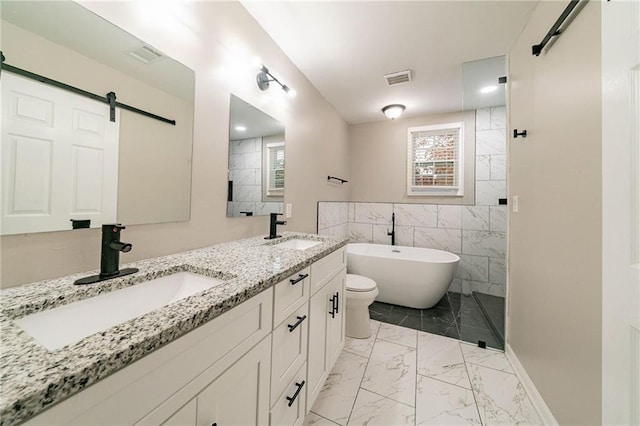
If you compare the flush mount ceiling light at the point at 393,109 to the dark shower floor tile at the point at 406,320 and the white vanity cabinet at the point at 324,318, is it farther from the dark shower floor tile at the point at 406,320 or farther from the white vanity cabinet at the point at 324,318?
the dark shower floor tile at the point at 406,320

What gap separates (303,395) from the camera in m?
1.18

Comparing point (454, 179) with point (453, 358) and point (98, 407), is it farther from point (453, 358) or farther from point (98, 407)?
point (98, 407)

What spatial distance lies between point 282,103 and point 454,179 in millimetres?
2583

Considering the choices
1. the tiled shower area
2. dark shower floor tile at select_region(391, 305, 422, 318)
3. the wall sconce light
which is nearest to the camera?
the wall sconce light

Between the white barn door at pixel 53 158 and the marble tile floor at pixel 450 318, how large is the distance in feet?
8.10

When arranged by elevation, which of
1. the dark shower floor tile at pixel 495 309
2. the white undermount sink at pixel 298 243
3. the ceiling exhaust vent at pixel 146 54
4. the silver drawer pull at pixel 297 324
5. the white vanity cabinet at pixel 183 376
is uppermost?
the ceiling exhaust vent at pixel 146 54

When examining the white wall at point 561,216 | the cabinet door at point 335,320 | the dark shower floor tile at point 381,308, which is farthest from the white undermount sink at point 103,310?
the dark shower floor tile at point 381,308

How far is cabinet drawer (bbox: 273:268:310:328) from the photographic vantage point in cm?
94

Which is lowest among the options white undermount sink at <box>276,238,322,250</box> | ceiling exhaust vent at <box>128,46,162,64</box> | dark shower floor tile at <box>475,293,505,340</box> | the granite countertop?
dark shower floor tile at <box>475,293,505,340</box>

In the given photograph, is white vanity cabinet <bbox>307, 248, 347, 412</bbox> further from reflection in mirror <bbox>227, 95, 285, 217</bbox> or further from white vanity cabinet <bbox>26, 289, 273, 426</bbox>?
reflection in mirror <bbox>227, 95, 285, 217</bbox>

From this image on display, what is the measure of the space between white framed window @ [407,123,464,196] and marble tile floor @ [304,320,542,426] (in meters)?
2.06

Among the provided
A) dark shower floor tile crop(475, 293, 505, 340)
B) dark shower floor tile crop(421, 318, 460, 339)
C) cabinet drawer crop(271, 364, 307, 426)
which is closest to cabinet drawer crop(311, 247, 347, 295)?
cabinet drawer crop(271, 364, 307, 426)

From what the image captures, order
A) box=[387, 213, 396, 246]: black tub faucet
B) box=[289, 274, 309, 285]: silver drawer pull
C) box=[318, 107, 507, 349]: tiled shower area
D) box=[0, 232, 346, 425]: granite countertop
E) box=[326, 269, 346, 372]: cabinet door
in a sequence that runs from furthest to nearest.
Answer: box=[387, 213, 396, 246]: black tub faucet, box=[318, 107, 507, 349]: tiled shower area, box=[326, 269, 346, 372]: cabinet door, box=[289, 274, 309, 285]: silver drawer pull, box=[0, 232, 346, 425]: granite countertop

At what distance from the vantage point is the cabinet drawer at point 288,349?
944mm
